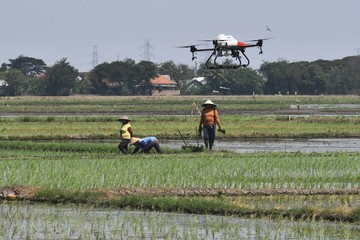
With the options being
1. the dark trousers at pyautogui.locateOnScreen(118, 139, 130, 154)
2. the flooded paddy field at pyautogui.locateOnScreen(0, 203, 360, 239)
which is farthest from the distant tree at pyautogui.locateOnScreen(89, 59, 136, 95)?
the flooded paddy field at pyautogui.locateOnScreen(0, 203, 360, 239)

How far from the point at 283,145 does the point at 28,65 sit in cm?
11119

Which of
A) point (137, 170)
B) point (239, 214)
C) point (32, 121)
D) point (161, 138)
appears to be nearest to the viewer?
point (239, 214)

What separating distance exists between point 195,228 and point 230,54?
2034 cm

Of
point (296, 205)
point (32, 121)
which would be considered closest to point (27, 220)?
point (296, 205)

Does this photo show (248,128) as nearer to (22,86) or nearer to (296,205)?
(296,205)

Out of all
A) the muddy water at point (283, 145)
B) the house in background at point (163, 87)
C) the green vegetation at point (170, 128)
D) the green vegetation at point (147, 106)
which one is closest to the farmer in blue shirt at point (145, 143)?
the muddy water at point (283, 145)

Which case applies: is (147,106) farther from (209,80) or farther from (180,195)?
(180,195)

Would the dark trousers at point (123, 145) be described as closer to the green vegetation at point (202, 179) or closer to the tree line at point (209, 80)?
the green vegetation at point (202, 179)

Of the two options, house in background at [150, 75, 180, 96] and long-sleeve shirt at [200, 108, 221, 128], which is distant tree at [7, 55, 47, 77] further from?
long-sleeve shirt at [200, 108, 221, 128]

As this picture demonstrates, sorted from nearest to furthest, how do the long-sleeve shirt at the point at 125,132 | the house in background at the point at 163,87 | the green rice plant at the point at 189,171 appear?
the green rice plant at the point at 189,171 < the long-sleeve shirt at the point at 125,132 < the house in background at the point at 163,87

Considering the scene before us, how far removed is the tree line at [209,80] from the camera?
10588 cm

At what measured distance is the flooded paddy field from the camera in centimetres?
1123

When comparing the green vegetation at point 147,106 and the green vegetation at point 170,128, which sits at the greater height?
the green vegetation at point 170,128

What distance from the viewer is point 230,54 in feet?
104
